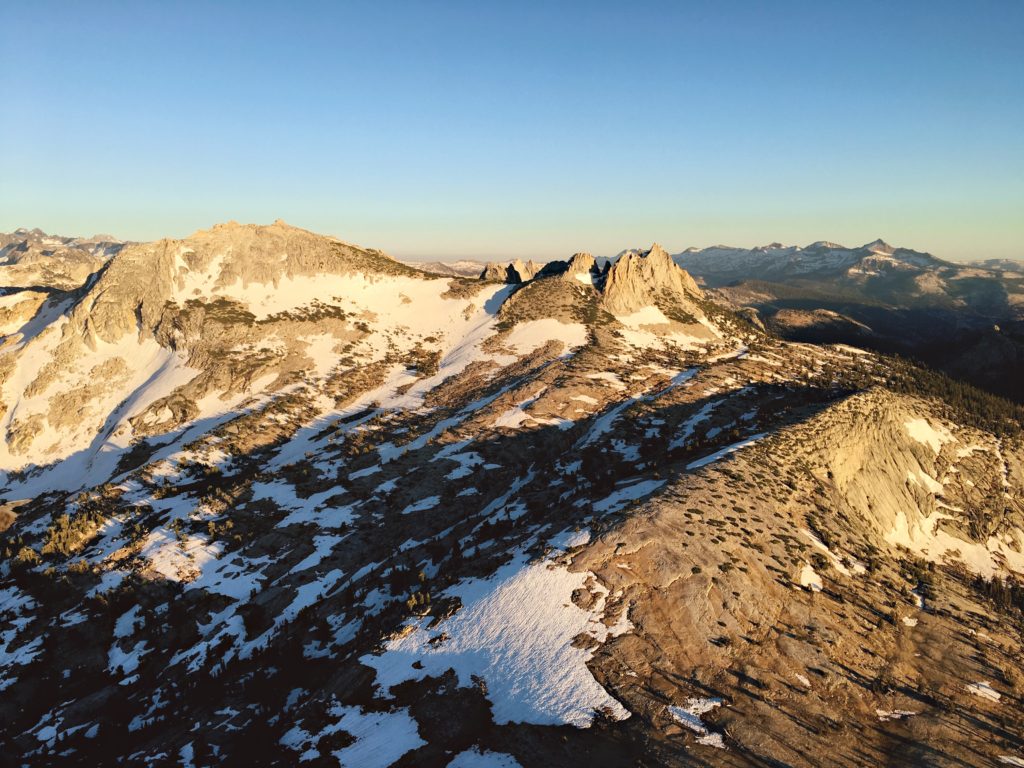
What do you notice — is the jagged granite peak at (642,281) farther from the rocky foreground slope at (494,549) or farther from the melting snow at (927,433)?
the melting snow at (927,433)

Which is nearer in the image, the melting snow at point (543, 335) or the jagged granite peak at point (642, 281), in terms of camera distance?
the melting snow at point (543, 335)

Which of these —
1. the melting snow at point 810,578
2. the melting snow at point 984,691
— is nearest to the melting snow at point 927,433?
the melting snow at point 810,578

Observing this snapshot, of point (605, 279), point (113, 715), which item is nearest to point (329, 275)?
point (605, 279)

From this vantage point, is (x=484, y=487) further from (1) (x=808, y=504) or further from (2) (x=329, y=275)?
(2) (x=329, y=275)

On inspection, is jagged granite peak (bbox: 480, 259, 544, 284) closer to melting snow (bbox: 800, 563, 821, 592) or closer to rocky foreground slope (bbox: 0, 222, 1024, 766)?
rocky foreground slope (bbox: 0, 222, 1024, 766)

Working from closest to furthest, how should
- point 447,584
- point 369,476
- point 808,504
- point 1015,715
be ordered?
1. point 1015,715
2. point 447,584
3. point 808,504
4. point 369,476

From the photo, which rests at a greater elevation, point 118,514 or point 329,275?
point 329,275

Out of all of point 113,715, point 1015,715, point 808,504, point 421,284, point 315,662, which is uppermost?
point 421,284

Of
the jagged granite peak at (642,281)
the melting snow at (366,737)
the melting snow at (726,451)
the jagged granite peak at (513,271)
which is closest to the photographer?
the melting snow at (366,737)

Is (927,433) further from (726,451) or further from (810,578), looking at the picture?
(810,578)
